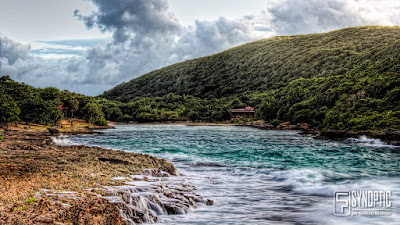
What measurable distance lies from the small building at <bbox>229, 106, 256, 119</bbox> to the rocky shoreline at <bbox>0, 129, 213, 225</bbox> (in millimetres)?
127696

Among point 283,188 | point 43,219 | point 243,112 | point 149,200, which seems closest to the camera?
Answer: point 43,219

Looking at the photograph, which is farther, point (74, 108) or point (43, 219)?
point (74, 108)

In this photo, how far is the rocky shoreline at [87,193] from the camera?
6.42 meters

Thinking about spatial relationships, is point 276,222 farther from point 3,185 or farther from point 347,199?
point 3,185

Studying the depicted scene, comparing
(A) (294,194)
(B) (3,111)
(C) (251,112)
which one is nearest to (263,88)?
(C) (251,112)

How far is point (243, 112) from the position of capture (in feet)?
461

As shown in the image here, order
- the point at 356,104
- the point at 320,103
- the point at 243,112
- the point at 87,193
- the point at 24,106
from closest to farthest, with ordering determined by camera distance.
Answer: the point at 87,193, the point at 356,104, the point at 24,106, the point at 320,103, the point at 243,112

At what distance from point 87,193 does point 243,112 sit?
440ft

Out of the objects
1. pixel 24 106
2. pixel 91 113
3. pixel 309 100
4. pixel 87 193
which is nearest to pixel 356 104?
pixel 309 100

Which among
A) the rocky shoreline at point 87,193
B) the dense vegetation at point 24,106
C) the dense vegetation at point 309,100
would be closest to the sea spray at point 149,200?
the rocky shoreline at point 87,193

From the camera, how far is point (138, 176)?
1226cm

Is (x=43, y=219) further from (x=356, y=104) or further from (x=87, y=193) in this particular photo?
(x=356, y=104)

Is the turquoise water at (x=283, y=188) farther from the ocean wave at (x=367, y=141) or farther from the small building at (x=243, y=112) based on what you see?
the small building at (x=243, y=112)

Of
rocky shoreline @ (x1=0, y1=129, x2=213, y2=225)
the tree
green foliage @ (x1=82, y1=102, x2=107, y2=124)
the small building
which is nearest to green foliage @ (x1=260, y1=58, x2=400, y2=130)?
rocky shoreline @ (x1=0, y1=129, x2=213, y2=225)
